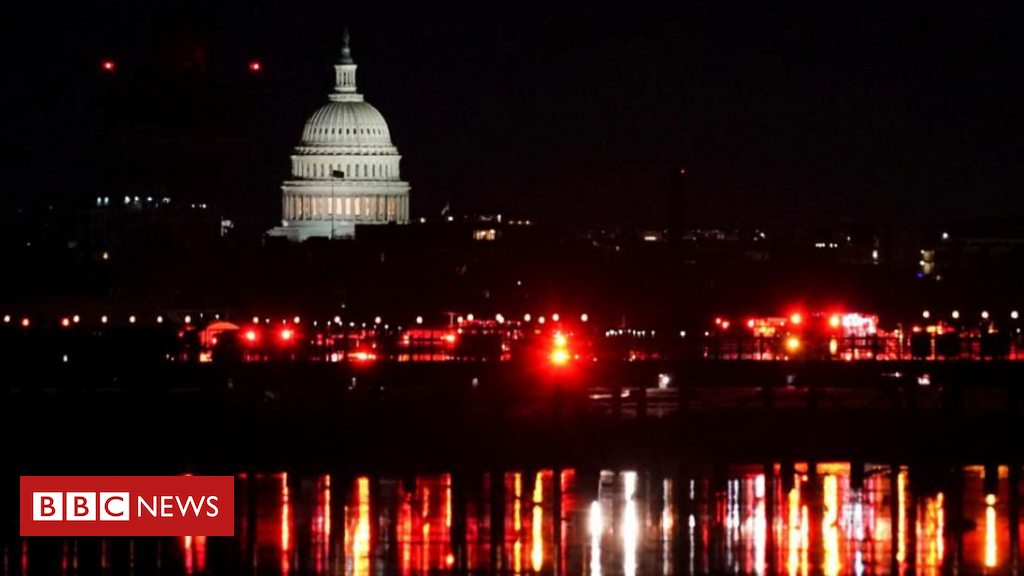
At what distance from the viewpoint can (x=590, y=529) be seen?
7500cm

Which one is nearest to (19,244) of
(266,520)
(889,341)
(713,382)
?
(889,341)

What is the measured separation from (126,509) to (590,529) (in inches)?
388

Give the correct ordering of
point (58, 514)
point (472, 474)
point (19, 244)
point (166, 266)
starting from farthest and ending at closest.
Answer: point (19, 244) → point (166, 266) → point (472, 474) → point (58, 514)

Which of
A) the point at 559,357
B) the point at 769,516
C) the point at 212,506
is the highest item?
the point at 559,357

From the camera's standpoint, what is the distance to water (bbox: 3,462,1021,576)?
228 feet

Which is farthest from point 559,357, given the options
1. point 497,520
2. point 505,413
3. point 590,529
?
point 590,529

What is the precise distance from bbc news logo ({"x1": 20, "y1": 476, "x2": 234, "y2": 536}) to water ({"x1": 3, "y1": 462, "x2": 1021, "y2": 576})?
1.06ft

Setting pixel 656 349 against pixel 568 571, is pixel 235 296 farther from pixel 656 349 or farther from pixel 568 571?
pixel 568 571

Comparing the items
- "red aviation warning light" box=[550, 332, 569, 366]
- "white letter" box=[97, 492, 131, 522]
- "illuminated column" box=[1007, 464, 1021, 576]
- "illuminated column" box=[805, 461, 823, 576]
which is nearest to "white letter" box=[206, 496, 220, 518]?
"white letter" box=[97, 492, 131, 522]

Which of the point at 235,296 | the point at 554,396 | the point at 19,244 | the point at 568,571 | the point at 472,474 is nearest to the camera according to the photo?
the point at 568,571

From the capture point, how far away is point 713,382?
327 feet

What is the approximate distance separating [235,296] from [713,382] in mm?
59935

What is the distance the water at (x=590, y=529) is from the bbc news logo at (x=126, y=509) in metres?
0.32

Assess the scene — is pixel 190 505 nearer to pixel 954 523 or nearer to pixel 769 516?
pixel 769 516
